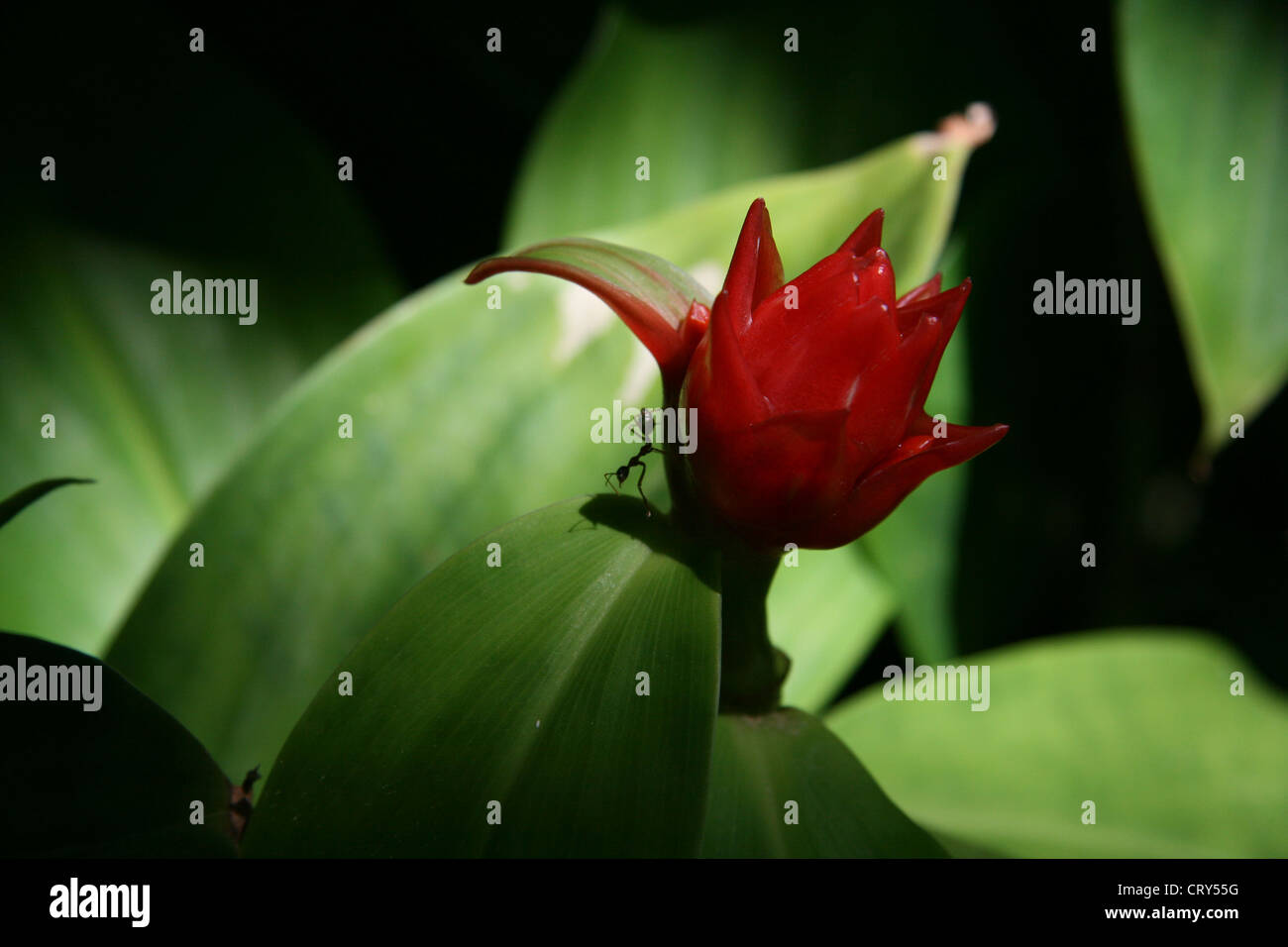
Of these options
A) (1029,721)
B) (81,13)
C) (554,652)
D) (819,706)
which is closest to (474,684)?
(554,652)

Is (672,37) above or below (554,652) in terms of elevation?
above

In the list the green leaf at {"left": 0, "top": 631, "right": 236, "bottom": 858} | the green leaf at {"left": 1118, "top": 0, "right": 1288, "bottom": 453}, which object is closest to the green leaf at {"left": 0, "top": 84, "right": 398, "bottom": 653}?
the green leaf at {"left": 0, "top": 631, "right": 236, "bottom": 858}

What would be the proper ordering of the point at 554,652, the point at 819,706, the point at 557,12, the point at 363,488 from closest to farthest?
1. the point at 554,652
2. the point at 363,488
3. the point at 819,706
4. the point at 557,12

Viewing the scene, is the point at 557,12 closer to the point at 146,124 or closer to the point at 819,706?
the point at 146,124

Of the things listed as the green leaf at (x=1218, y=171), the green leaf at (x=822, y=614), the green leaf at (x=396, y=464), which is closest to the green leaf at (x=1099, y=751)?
the green leaf at (x=822, y=614)

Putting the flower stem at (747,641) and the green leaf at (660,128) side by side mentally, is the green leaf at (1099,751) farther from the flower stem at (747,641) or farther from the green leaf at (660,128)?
the green leaf at (660,128)

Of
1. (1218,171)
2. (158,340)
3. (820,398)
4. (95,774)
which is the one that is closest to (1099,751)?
(1218,171)
